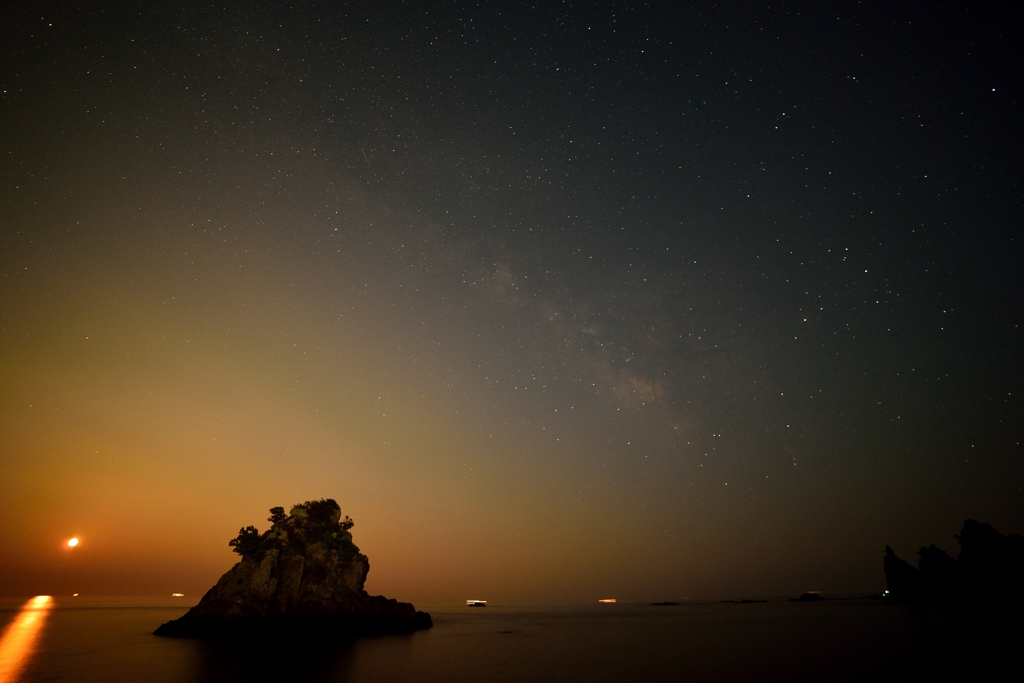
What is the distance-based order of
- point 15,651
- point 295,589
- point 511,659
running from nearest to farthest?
point 511,659, point 15,651, point 295,589

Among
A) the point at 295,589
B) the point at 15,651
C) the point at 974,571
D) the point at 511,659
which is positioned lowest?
the point at 974,571

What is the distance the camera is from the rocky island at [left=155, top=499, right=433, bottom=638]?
60.5 metres

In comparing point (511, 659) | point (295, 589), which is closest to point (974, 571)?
point (511, 659)

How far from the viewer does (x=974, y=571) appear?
118312mm

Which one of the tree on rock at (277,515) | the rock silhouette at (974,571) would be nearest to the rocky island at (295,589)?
the tree on rock at (277,515)

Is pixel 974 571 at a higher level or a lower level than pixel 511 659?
lower

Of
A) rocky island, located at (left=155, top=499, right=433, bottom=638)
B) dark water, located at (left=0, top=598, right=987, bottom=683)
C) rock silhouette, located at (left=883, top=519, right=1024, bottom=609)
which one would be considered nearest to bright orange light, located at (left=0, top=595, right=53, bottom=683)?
dark water, located at (left=0, top=598, right=987, bottom=683)

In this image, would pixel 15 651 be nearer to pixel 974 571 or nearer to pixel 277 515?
pixel 277 515

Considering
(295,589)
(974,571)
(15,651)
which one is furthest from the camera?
(974,571)

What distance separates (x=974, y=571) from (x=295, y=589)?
159491 millimetres

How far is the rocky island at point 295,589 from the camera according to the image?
198 feet

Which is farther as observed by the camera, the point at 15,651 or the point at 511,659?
the point at 15,651

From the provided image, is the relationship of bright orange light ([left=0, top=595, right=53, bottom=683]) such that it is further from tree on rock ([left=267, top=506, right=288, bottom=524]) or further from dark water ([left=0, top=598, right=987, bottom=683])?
tree on rock ([left=267, top=506, right=288, bottom=524])

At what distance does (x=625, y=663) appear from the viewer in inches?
1688
